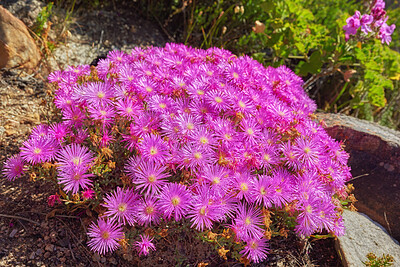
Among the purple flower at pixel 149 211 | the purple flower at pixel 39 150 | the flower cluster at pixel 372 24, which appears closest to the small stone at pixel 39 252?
the purple flower at pixel 39 150

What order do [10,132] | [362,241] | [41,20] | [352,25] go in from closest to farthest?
[362,241] → [10,132] → [352,25] → [41,20]

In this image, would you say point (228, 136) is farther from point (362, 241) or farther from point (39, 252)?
point (362, 241)

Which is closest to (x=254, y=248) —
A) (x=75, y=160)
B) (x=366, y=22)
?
(x=75, y=160)

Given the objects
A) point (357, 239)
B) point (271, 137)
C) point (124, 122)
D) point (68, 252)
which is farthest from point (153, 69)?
point (357, 239)

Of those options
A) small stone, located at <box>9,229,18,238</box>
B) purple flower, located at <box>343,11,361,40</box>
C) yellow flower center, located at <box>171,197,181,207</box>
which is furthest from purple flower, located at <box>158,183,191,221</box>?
purple flower, located at <box>343,11,361,40</box>

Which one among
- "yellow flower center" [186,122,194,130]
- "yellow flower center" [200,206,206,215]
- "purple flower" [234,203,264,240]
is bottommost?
"purple flower" [234,203,264,240]

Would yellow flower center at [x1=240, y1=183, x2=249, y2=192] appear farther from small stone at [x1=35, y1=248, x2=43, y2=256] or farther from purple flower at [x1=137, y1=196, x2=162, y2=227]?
small stone at [x1=35, y1=248, x2=43, y2=256]
